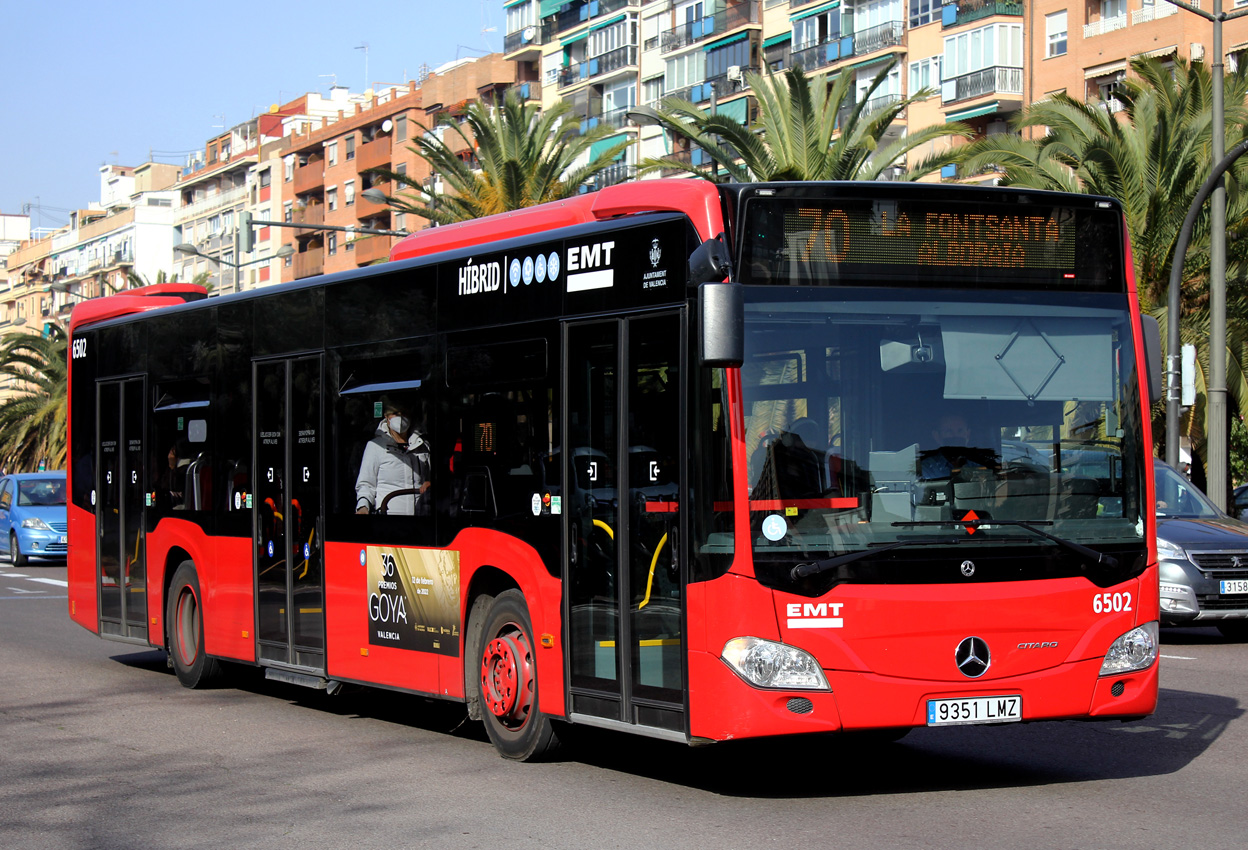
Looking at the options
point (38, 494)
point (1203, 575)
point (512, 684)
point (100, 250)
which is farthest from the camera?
point (100, 250)

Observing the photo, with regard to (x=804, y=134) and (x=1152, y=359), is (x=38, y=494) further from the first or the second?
(x=1152, y=359)

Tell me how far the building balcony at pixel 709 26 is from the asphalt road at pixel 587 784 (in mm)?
58706

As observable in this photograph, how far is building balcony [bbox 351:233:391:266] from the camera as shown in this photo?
282 feet

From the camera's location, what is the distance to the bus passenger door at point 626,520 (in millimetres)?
8188

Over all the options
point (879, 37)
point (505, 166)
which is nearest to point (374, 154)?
point (879, 37)

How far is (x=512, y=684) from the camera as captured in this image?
9.48 metres

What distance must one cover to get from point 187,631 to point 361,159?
80473mm

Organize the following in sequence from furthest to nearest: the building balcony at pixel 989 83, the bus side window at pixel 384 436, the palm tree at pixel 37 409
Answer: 1. the palm tree at pixel 37 409
2. the building balcony at pixel 989 83
3. the bus side window at pixel 384 436

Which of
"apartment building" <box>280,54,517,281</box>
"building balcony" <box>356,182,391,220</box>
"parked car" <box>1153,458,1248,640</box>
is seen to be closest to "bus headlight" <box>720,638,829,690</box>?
"parked car" <box>1153,458,1248,640</box>

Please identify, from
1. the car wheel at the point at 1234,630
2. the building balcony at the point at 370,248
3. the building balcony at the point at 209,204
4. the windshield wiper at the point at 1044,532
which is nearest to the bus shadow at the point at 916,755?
the windshield wiper at the point at 1044,532

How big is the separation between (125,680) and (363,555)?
420cm

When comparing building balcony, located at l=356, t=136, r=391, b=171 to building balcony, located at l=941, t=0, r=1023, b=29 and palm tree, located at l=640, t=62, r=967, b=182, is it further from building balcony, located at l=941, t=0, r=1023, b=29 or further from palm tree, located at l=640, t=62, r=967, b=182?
palm tree, located at l=640, t=62, r=967, b=182

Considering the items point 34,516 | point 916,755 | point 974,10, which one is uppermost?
point 974,10

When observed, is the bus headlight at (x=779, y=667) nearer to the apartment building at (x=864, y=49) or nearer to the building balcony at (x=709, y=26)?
the apartment building at (x=864, y=49)
